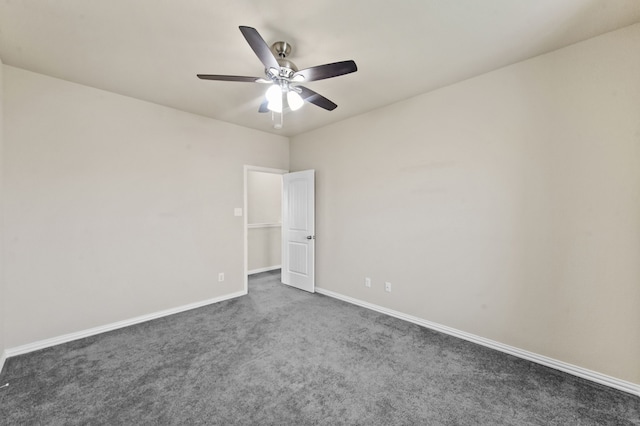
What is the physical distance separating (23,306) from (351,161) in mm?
4036

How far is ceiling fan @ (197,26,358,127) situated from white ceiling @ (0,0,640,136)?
236mm

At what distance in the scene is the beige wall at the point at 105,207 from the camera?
2564 millimetres

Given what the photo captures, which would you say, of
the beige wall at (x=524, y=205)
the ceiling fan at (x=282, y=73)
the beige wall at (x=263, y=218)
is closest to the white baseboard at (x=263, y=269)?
the beige wall at (x=263, y=218)

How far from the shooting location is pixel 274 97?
2.21 m

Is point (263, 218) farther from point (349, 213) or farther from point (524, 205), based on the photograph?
point (524, 205)

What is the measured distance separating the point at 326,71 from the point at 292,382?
2.42 metres

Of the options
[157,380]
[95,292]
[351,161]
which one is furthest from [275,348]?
[351,161]

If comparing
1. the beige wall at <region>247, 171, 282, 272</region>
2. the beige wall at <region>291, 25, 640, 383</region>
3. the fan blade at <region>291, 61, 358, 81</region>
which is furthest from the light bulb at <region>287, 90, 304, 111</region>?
the beige wall at <region>247, 171, 282, 272</region>

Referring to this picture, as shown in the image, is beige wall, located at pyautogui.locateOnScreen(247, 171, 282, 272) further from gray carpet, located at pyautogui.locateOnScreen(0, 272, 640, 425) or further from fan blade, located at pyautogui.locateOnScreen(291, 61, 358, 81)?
fan blade, located at pyautogui.locateOnScreen(291, 61, 358, 81)

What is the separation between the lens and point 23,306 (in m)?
2.56

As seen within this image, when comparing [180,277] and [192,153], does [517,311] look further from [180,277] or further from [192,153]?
[192,153]

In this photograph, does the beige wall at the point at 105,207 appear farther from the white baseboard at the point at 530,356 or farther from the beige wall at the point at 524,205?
the white baseboard at the point at 530,356

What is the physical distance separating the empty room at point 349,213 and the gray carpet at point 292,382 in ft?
0.07

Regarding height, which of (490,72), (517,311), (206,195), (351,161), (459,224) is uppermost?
(490,72)
